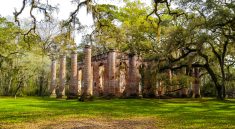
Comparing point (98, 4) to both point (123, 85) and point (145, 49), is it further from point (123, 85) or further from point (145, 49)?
point (123, 85)

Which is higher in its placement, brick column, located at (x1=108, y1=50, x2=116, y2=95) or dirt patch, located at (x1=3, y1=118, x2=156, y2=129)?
brick column, located at (x1=108, y1=50, x2=116, y2=95)

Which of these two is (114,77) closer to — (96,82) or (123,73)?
(123,73)

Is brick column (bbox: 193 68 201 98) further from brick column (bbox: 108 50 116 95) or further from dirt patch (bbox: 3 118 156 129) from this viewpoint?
dirt patch (bbox: 3 118 156 129)

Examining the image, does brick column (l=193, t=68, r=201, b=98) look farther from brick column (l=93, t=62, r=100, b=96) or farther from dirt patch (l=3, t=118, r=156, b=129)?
dirt patch (l=3, t=118, r=156, b=129)

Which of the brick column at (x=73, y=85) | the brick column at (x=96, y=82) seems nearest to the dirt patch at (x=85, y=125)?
the brick column at (x=73, y=85)

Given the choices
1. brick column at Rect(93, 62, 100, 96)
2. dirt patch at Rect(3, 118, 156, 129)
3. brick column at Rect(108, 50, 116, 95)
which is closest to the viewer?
dirt patch at Rect(3, 118, 156, 129)

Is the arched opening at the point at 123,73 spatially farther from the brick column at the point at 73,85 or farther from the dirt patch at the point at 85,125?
the dirt patch at the point at 85,125

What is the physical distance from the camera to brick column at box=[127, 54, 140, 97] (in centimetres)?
4172

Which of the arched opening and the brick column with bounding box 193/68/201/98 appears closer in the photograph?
the arched opening

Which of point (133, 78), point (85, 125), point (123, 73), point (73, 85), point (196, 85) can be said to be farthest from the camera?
point (196, 85)

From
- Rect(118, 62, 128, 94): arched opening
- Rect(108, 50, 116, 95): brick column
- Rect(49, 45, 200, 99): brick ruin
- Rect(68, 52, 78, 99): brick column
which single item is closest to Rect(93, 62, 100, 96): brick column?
Rect(49, 45, 200, 99): brick ruin

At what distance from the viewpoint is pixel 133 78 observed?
42.0 metres

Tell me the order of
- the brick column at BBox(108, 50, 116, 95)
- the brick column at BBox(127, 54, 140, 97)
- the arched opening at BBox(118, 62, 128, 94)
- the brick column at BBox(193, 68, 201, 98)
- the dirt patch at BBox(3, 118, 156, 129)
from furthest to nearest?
1. the brick column at BBox(193, 68, 201, 98)
2. the arched opening at BBox(118, 62, 128, 94)
3. the brick column at BBox(127, 54, 140, 97)
4. the brick column at BBox(108, 50, 116, 95)
5. the dirt patch at BBox(3, 118, 156, 129)

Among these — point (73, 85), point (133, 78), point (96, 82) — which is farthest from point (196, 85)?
point (73, 85)
